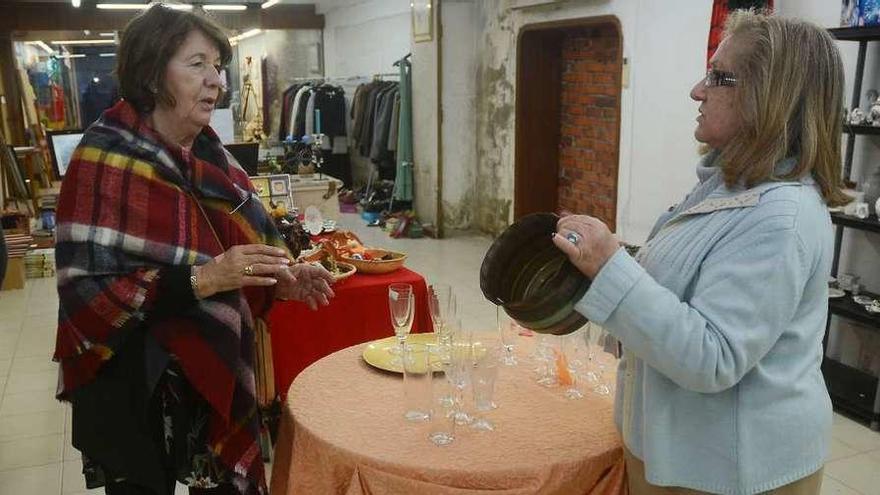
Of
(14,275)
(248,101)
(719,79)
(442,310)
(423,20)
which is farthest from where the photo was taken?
(248,101)

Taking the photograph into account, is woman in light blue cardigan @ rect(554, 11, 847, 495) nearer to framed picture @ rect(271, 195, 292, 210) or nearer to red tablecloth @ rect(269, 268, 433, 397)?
red tablecloth @ rect(269, 268, 433, 397)

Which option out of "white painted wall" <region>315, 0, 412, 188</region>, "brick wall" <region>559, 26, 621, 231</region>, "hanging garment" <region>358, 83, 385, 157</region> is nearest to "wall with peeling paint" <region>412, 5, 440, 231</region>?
"hanging garment" <region>358, 83, 385, 157</region>

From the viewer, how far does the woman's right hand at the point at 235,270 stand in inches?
58.8

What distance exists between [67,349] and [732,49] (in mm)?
1418

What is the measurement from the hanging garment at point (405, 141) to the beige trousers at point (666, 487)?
262 inches

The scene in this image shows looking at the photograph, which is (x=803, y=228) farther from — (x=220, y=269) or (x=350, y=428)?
(x=220, y=269)

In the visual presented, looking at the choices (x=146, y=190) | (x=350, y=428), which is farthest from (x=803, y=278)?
(x=146, y=190)

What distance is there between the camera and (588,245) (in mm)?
1171

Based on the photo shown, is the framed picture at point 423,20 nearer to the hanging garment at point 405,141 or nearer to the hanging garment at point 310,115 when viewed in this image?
the hanging garment at point 405,141

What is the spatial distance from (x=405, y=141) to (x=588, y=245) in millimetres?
6837

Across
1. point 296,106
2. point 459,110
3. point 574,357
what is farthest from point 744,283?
point 296,106

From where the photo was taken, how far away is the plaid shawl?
1.49m

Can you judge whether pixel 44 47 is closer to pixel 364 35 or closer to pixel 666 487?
pixel 364 35

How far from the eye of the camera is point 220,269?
4.93 feet
